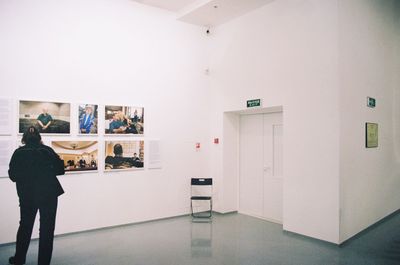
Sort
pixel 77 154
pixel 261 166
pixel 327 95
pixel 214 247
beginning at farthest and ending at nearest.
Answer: pixel 261 166 < pixel 77 154 < pixel 327 95 < pixel 214 247

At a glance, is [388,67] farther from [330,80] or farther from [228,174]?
[228,174]

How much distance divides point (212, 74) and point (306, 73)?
243 centimetres

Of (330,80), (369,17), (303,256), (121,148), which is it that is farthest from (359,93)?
(121,148)

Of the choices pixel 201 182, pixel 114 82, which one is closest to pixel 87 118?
pixel 114 82

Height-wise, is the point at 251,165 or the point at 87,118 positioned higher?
the point at 87,118

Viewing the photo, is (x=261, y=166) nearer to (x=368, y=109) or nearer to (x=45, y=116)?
(x=368, y=109)

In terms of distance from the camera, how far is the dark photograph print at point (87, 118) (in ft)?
17.1

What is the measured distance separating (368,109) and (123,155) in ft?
15.1

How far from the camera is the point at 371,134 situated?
546cm

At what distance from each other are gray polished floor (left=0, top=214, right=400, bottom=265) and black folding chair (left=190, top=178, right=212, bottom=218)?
0.84m

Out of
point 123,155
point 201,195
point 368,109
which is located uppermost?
point 368,109

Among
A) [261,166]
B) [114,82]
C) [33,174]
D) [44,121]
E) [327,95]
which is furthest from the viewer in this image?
[261,166]

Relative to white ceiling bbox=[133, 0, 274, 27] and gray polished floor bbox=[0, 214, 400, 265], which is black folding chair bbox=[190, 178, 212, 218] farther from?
white ceiling bbox=[133, 0, 274, 27]

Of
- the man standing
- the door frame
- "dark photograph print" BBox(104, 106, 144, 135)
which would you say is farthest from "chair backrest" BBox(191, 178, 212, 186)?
the man standing
